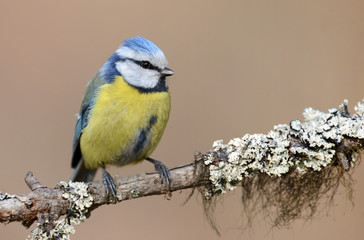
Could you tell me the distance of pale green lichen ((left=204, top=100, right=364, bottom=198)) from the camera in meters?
1.49

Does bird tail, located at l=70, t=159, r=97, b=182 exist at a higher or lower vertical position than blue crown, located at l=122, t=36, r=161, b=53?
lower

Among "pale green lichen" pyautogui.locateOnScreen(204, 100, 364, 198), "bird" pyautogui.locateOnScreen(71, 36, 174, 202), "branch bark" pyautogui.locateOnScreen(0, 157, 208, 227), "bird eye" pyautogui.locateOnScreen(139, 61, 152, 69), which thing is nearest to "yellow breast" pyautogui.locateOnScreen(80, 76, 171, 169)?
"bird" pyautogui.locateOnScreen(71, 36, 174, 202)

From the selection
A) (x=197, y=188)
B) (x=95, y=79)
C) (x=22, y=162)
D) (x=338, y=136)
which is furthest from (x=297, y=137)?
(x=22, y=162)

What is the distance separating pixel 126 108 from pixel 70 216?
1.61 feet

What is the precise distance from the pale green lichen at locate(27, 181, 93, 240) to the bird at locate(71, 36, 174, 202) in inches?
9.5

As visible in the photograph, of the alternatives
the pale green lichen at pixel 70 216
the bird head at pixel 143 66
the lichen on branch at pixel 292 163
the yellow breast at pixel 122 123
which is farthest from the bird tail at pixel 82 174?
the lichen on branch at pixel 292 163

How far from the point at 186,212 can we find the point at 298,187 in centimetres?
89

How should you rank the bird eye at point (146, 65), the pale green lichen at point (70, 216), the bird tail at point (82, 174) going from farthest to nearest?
the bird tail at point (82, 174)
the bird eye at point (146, 65)
the pale green lichen at point (70, 216)

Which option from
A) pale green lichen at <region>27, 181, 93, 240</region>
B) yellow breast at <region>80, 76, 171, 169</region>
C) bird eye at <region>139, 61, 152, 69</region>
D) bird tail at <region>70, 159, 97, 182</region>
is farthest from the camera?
bird tail at <region>70, 159, 97, 182</region>

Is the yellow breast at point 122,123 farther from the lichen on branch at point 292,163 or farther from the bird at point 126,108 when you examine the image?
the lichen on branch at point 292,163

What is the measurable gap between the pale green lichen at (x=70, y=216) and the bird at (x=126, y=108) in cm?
24

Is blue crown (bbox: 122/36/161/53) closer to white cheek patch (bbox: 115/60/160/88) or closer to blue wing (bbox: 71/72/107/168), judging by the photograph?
white cheek patch (bbox: 115/60/160/88)

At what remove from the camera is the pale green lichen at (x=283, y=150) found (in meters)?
1.49

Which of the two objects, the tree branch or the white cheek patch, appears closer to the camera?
the tree branch
